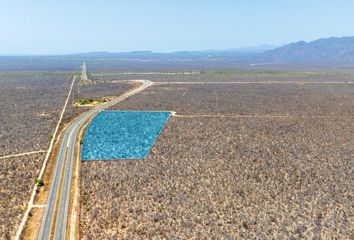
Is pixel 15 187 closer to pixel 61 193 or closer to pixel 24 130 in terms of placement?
pixel 61 193

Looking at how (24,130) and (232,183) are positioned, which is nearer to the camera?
(232,183)

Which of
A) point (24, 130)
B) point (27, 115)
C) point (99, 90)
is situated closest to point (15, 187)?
point (24, 130)

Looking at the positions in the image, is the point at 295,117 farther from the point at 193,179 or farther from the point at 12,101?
the point at 12,101

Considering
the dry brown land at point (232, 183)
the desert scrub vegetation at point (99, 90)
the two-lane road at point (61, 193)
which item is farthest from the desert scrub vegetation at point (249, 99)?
the two-lane road at point (61, 193)

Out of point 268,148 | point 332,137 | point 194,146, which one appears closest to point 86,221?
point 194,146

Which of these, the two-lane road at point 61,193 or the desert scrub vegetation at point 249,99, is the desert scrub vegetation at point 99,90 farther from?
the two-lane road at point 61,193

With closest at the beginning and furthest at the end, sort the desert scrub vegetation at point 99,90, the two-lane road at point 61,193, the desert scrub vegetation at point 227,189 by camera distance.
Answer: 1. the two-lane road at point 61,193
2. the desert scrub vegetation at point 227,189
3. the desert scrub vegetation at point 99,90

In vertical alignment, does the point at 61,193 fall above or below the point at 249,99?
below
